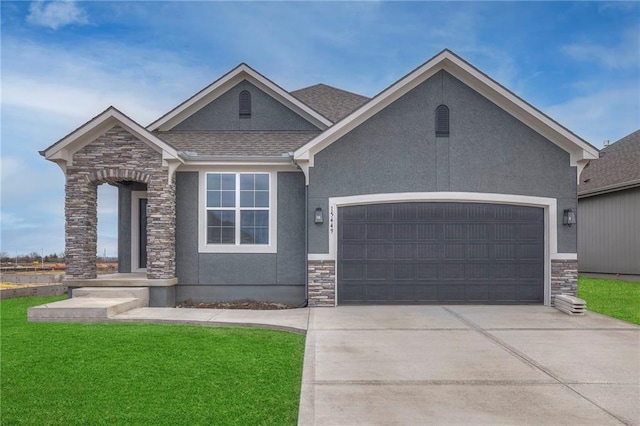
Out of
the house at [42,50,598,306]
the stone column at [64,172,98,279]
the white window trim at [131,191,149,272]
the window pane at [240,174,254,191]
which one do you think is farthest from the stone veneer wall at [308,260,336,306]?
the stone column at [64,172,98,279]

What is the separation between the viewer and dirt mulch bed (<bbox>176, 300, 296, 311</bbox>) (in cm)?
1120

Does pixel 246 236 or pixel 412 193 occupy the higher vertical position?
pixel 412 193

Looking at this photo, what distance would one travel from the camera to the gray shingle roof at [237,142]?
11.8 m

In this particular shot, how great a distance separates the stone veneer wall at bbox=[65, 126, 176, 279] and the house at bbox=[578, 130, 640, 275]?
16396mm

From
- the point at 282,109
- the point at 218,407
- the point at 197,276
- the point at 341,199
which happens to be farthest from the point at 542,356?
the point at 282,109

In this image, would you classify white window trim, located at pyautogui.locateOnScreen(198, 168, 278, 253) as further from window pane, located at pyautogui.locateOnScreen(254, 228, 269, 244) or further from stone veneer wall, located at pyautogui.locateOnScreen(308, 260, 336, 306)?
stone veneer wall, located at pyautogui.locateOnScreen(308, 260, 336, 306)

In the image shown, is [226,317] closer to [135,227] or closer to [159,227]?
[159,227]

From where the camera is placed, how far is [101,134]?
1112 cm

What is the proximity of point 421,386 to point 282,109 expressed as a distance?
33.4 feet

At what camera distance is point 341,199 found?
11.0 metres

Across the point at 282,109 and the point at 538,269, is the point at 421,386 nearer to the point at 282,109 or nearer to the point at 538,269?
the point at 538,269

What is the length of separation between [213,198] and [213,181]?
430 mm

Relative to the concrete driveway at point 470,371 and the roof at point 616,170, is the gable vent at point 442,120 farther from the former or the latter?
the roof at point 616,170

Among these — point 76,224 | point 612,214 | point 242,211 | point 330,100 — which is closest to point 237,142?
point 242,211
